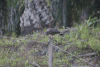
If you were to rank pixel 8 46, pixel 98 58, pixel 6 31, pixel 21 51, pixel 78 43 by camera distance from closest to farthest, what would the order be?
pixel 98 58
pixel 78 43
pixel 21 51
pixel 8 46
pixel 6 31

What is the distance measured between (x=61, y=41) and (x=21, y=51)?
1.35 metres

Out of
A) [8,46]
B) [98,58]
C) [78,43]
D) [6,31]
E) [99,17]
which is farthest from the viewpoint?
[6,31]

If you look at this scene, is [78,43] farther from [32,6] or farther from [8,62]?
[32,6]

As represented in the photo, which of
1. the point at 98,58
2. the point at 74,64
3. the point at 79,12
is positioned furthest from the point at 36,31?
the point at 98,58

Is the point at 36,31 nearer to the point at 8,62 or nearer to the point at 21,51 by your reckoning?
the point at 21,51

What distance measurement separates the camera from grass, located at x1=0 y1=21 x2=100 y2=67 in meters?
2.71

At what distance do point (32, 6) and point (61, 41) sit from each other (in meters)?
2.29

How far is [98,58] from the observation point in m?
2.49

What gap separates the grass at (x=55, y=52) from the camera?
107 inches

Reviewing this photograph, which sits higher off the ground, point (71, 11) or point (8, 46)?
point (71, 11)

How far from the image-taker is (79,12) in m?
4.48

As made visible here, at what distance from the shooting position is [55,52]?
10.1ft

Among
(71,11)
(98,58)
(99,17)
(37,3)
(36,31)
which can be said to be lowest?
(98,58)

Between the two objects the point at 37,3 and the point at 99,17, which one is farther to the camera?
the point at 37,3
